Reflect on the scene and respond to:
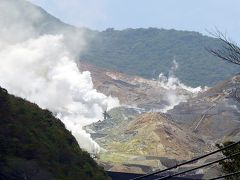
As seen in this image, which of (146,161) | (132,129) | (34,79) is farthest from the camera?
(34,79)

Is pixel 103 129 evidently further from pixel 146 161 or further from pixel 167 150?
pixel 146 161

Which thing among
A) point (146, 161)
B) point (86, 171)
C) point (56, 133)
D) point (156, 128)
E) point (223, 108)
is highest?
point (223, 108)

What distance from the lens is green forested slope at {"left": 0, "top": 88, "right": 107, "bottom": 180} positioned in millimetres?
30766

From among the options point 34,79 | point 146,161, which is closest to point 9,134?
point 146,161

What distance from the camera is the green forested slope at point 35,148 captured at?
30766mm

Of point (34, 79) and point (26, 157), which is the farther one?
point (34, 79)

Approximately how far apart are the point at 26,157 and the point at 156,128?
3628 inches

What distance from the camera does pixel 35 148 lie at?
33.0m

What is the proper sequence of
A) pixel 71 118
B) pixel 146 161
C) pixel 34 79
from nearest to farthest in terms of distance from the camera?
pixel 146 161, pixel 71 118, pixel 34 79

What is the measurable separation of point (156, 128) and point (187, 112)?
113 feet

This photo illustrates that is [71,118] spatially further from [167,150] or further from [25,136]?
[25,136]

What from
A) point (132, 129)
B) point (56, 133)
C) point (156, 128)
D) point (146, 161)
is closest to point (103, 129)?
point (132, 129)

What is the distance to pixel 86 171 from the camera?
3369 cm

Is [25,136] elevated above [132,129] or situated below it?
below
